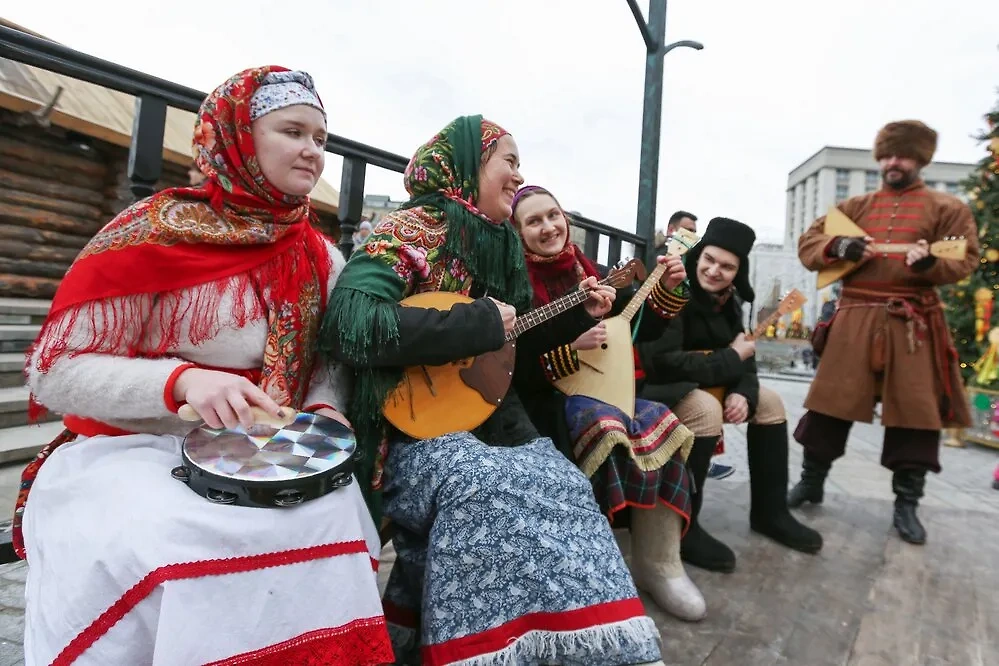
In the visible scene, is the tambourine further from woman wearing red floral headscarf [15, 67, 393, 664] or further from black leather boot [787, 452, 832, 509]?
black leather boot [787, 452, 832, 509]

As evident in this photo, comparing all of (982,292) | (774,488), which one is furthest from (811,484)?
(982,292)

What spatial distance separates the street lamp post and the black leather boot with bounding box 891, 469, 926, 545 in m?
2.15

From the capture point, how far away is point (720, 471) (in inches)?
158

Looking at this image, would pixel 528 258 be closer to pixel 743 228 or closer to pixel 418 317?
pixel 418 317

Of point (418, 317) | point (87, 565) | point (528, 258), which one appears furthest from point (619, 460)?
point (87, 565)

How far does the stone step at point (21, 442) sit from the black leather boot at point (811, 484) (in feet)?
14.0

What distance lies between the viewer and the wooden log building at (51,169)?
525 cm

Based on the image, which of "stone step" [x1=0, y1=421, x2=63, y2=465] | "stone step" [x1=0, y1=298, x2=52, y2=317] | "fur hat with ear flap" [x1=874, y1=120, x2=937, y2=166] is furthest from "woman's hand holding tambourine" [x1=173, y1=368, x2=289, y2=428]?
"stone step" [x1=0, y1=298, x2=52, y2=317]

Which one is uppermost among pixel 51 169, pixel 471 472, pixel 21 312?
pixel 51 169

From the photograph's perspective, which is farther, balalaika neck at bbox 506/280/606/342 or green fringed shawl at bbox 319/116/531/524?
balalaika neck at bbox 506/280/606/342

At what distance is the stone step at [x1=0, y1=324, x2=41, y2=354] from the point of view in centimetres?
433

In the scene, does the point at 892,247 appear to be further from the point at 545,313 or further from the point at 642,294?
the point at 545,313

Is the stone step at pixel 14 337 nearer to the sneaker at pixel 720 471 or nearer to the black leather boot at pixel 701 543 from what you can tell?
the black leather boot at pixel 701 543

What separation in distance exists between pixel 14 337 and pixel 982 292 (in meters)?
8.94
